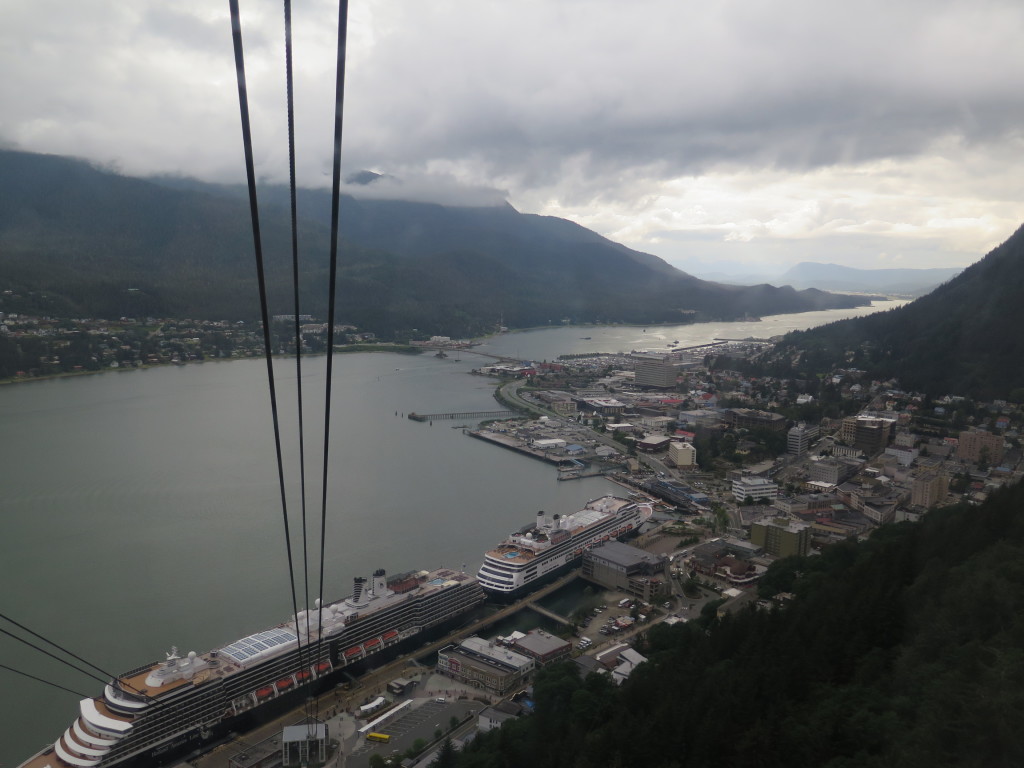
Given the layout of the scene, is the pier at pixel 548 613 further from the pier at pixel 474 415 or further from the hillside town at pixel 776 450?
the pier at pixel 474 415

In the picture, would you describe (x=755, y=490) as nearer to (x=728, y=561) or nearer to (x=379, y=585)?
(x=728, y=561)

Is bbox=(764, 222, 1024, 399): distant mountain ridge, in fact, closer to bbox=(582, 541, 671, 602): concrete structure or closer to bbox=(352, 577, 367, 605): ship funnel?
bbox=(582, 541, 671, 602): concrete structure

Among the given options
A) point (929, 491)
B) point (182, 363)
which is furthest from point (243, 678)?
point (182, 363)

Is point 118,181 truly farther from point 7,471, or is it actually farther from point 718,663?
point 718,663

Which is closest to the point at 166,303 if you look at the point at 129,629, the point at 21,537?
the point at 21,537

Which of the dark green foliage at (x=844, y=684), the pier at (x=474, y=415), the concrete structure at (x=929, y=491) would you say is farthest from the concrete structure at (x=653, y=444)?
the dark green foliage at (x=844, y=684)

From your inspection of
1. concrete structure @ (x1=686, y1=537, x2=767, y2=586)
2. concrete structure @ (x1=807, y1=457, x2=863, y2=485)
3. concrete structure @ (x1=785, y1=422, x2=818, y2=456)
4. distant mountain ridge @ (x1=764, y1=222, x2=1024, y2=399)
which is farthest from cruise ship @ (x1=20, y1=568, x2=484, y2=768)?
distant mountain ridge @ (x1=764, y1=222, x2=1024, y2=399)
